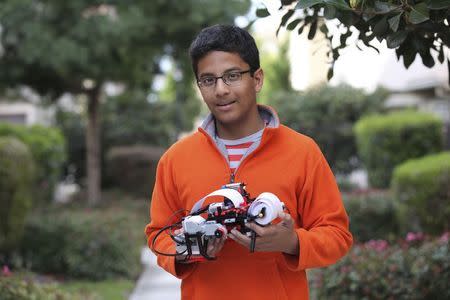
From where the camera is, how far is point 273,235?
211cm

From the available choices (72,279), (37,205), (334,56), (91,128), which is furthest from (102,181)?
(334,56)

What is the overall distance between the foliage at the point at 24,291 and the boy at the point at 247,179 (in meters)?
2.55

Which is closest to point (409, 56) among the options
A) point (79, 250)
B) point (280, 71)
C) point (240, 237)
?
point (240, 237)

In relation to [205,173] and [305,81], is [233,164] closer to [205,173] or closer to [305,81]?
[205,173]

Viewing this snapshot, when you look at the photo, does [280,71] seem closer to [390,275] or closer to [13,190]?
[13,190]

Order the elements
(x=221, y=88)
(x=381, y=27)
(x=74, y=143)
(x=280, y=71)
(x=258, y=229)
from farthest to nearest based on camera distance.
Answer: (x=280, y=71) < (x=74, y=143) < (x=381, y=27) < (x=221, y=88) < (x=258, y=229)

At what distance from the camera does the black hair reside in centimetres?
242

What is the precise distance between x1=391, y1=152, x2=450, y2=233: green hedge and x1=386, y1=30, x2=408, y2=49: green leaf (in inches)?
169

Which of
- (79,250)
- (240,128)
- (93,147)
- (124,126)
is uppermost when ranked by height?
(240,128)

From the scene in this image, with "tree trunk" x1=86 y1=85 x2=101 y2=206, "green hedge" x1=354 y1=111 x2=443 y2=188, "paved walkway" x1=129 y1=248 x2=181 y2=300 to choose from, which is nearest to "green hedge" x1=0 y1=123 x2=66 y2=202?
"tree trunk" x1=86 y1=85 x2=101 y2=206

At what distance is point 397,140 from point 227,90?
8.96m

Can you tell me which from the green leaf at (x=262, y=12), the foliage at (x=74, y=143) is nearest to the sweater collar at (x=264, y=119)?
the green leaf at (x=262, y=12)

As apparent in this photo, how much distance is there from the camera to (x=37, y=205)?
36.7 feet

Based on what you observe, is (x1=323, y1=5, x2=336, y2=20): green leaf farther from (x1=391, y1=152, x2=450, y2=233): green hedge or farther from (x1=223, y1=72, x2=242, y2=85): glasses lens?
(x1=391, y1=152, x2=450, y2=233): green hedge
